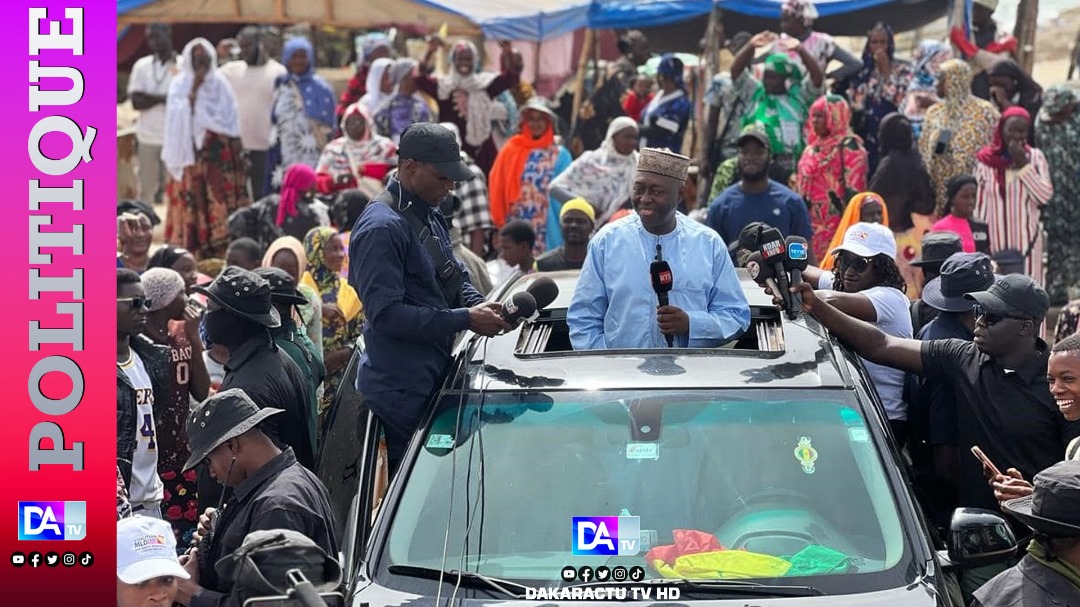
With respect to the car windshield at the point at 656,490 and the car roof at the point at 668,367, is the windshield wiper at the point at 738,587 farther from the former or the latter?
the car roof at the point at 668,367

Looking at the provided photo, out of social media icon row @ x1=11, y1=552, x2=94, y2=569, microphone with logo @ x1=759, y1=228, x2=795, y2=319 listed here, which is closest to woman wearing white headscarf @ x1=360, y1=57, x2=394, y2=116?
microphone with logo @ x1=759, y1=228, x2=795, y2=319

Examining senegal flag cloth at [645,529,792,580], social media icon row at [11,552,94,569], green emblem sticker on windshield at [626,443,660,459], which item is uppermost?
green emblem sticker on windshield at [626,443,660,459]

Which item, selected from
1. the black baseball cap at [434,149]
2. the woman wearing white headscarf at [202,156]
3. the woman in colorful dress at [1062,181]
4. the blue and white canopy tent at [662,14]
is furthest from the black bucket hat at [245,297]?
the blue and white canopy tent at [662,14]

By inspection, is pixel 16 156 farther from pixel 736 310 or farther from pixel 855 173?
pixel 855 173

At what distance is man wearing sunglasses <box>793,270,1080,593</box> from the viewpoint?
600 cm

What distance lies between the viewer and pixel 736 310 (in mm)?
6324

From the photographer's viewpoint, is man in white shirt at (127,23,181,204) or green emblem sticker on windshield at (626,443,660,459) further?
man in white shirt at (127,23,181,204)

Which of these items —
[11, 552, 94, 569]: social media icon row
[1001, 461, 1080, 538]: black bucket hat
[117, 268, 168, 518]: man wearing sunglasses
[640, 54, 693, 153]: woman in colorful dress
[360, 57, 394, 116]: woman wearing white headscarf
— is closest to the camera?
[1001, 461, 1080, 538]: black bucket hat

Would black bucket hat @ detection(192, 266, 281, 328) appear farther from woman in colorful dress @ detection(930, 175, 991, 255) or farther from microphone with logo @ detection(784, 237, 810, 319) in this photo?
woman in colorful dress @ detection(930, 175, 991, 255)

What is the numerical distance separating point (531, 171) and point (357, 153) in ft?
5.56

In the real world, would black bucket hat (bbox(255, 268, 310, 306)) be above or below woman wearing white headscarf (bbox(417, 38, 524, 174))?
below

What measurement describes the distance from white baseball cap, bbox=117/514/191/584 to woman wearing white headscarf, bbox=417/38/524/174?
38.1ft

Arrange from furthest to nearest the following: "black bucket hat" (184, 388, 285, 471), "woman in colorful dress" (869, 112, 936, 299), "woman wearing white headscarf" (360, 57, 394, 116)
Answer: "woman wearing white headscarf" (360, 57, 394, 116), "woman in colorful dress" (869, 112, 936, 299), "black bucket hat" (184, 388, 285, 471)

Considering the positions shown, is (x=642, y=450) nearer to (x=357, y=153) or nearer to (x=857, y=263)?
(x=857, y=263)
